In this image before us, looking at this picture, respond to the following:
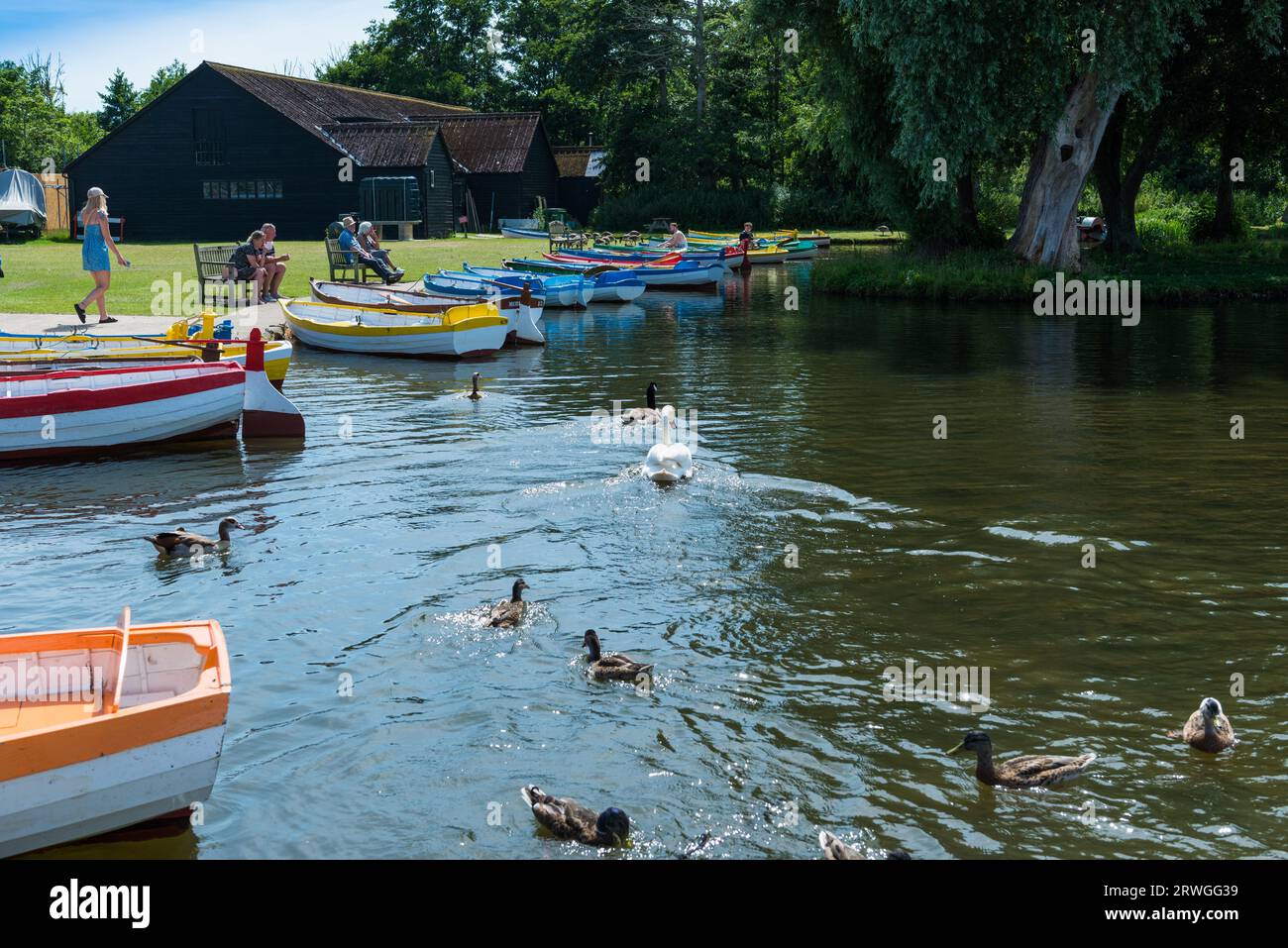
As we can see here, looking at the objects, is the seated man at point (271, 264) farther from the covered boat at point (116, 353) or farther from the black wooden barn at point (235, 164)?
the black wooden barn at point (235, 164)

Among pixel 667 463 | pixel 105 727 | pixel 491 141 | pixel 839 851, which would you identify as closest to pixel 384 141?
pixel 491 141

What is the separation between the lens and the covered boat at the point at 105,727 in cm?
660

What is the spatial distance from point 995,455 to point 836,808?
32.7 ft

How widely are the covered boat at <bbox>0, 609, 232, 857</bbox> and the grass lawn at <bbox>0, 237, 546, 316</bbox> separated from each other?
20.8 meters

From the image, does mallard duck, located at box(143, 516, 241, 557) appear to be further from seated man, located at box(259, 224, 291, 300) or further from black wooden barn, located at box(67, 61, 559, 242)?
black wooden barn, located at box(67, 61, 559, 242)

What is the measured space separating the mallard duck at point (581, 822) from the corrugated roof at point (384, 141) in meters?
59.5

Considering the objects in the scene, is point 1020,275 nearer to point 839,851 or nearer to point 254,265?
point 254,265

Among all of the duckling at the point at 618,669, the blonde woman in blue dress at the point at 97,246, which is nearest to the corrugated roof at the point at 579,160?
the blonde woman in blue dress at the point at 97,246

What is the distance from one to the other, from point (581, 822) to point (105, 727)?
262cm

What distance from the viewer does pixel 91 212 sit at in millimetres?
23578

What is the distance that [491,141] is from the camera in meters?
72.8

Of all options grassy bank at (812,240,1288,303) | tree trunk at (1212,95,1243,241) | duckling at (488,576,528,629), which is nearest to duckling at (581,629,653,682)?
duckling at (488,576,528,629)
